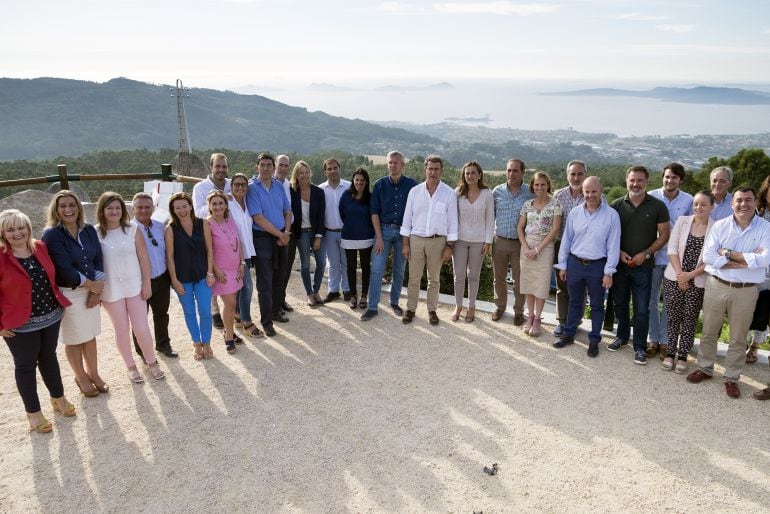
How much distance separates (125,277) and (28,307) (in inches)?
31.7

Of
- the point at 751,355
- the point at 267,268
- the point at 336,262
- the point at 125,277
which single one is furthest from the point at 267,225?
the point at 751,355

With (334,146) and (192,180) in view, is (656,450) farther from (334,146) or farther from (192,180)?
(334,146)

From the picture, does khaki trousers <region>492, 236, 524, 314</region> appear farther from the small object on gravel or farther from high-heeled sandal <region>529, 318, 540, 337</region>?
the small object on gravel

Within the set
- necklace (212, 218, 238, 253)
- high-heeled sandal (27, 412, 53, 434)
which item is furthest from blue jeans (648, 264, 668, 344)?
high-heeled sandal (27, 412, 53, 434)

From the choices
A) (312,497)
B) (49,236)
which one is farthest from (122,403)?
(312,497)

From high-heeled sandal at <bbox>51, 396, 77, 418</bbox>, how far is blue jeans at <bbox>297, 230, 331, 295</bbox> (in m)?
2.79

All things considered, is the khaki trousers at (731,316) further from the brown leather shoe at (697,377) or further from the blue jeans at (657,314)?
the blue jeans at (657,314)

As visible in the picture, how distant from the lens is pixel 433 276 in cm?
552

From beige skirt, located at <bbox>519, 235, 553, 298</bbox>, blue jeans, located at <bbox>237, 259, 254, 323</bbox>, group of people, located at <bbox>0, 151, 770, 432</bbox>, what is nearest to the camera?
group of people, located at <bbox>0, 151, 770, 432</bbox>

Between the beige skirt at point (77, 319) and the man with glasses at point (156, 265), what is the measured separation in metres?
0.63

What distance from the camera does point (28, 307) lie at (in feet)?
11.0

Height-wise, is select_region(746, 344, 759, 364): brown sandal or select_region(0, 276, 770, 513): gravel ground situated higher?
select_region(746, 344, 759, 364): brown sandal

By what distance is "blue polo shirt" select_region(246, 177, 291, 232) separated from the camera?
200 inches

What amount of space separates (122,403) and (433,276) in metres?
3.19
